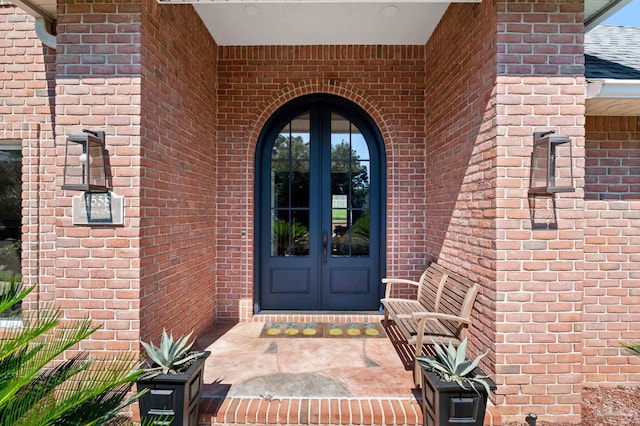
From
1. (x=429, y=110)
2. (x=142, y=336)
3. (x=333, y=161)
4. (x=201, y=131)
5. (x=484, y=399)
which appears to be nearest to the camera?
(x=484, y=399)

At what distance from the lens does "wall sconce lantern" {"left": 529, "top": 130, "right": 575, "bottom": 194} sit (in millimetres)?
2518

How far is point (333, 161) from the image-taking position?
15.3 feet

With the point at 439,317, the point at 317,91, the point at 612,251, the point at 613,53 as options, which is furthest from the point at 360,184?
the point at 613,53

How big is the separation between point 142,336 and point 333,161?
3.05 metres

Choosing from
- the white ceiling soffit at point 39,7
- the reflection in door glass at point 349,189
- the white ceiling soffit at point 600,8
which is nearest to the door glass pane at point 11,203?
the white ceiling soffit at point 39,7

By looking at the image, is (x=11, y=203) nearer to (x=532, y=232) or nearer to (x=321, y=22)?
(x=321, y=22)

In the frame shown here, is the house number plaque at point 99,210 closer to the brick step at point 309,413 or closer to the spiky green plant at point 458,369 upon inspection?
the brick step at point 309,413

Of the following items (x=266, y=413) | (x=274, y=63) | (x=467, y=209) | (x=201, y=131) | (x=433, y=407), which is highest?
(x=274, y=63)

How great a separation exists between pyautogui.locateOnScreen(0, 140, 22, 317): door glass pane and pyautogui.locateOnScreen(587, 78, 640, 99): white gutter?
213 inches

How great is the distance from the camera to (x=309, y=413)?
101 inches

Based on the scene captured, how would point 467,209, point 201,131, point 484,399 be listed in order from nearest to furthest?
1. point 484,399
2. point 467,209
3. point 201,131

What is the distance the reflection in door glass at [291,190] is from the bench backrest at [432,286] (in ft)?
5.26

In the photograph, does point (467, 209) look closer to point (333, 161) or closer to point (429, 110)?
point (429, 110)

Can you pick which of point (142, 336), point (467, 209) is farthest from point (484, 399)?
point (142, 336)
